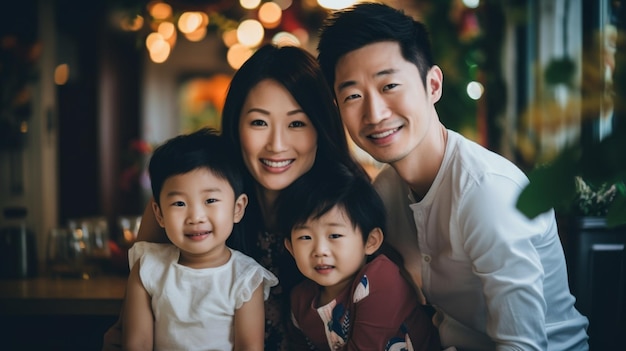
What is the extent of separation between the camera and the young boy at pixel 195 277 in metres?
1.59

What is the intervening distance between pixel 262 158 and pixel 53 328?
1.11 metres

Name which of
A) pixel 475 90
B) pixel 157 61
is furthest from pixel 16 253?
pixel 475 90

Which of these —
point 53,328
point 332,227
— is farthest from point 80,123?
point 332,227

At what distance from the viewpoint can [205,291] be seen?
162 centimetres

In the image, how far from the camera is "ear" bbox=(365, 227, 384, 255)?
5.52 feet

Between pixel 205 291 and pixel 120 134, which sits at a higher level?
pixel 120 134

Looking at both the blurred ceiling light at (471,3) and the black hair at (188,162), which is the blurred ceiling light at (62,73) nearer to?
the blurred ceiling light at (471,3)

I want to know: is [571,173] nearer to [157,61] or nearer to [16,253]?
[16,253]

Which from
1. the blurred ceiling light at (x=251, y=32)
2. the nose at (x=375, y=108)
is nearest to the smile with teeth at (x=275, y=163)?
the nose at (x=375, y=108)

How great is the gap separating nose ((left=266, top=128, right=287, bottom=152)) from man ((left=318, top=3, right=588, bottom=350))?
22cm

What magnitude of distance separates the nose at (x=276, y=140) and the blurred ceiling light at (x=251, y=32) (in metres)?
2.48

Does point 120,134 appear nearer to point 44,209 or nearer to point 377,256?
point 44,209

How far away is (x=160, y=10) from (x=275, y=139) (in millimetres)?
2226

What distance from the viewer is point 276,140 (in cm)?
176
